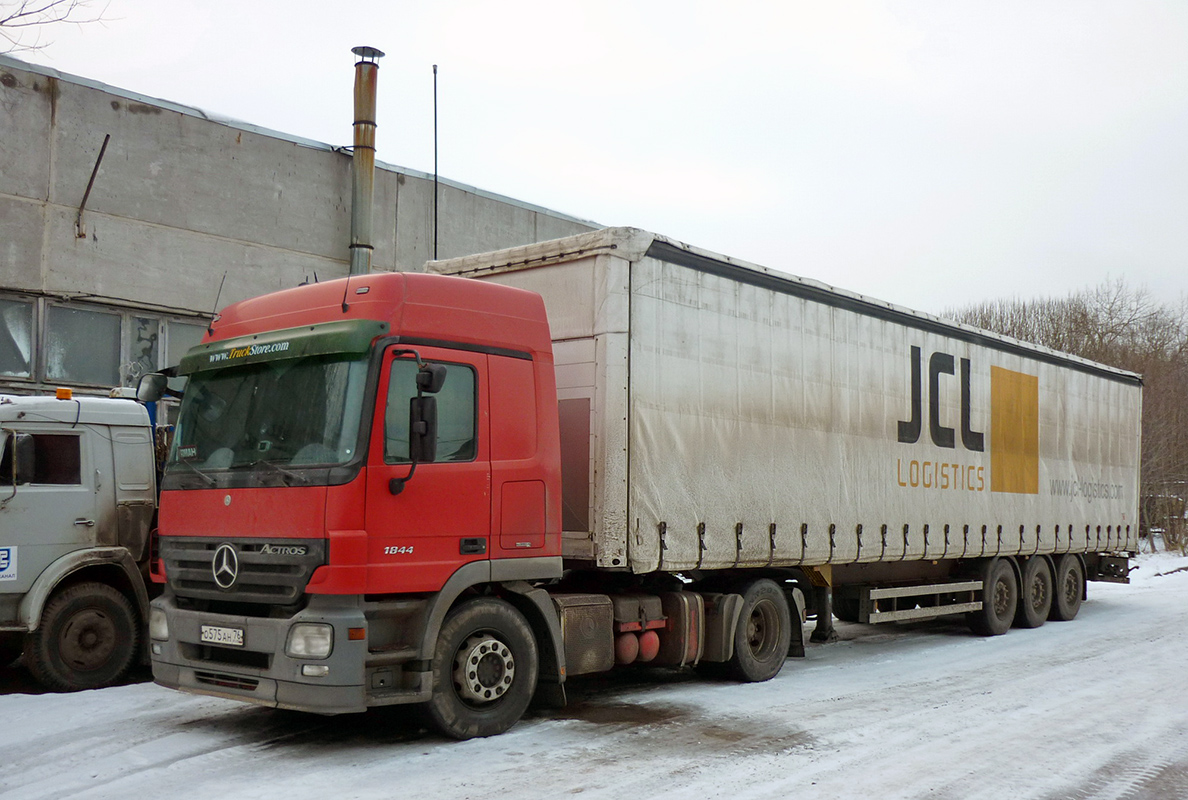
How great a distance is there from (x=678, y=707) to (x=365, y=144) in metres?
12.2

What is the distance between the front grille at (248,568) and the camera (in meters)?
6.40

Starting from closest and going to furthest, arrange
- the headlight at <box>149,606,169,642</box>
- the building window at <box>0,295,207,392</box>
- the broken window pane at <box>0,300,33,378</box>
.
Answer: the headlight at <box>149,606,169,642</box>, the broken window pane at <box>0,300,33,378</box>, the building window at <box>0,295,207,392</box>

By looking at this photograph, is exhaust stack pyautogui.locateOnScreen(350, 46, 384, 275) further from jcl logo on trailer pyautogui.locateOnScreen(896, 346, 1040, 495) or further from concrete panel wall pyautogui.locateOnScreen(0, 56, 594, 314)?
jcl logo on trailer pyautogui.locateOnScreen(896, 346, 1040, 495)

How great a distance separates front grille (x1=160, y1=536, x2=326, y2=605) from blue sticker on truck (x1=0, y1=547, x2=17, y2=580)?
2.39 m

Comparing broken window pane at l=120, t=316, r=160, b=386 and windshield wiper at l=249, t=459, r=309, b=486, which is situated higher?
broken window pane at l=120, t=316, r=160, b=386

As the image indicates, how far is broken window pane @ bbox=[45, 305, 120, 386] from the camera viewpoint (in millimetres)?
14680

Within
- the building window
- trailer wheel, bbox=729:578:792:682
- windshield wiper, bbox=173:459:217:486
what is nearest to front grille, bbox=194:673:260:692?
windshield wiper, bbox=173:459:217:486

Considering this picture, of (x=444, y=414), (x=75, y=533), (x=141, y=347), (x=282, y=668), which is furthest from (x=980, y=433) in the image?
(x=141, y=347)

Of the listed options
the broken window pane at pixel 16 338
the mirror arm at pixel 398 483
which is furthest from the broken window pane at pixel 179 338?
the mirror arm at pixel 398 483

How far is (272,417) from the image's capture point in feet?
22.5

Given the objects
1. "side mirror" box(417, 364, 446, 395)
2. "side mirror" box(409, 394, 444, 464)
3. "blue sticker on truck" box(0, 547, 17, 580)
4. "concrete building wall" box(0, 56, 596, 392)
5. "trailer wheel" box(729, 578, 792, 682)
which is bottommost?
"trailer wheel" box(729, 578, 792, 682)

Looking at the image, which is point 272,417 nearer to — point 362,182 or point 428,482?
point 428,482

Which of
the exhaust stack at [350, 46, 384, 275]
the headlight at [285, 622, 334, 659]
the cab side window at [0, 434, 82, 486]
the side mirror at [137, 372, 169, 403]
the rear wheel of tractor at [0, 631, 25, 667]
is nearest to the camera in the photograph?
the headlight at [285, 622, 334, 659]

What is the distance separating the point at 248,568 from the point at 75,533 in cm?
349
